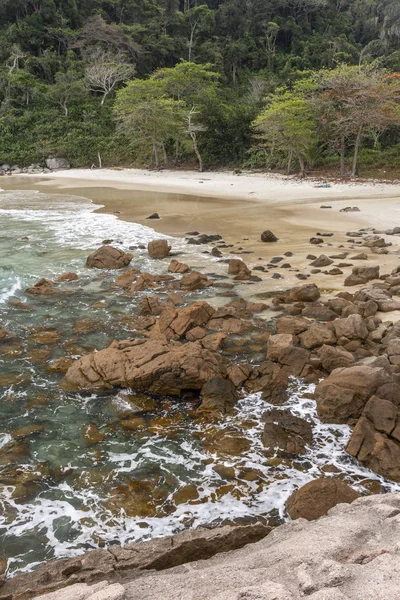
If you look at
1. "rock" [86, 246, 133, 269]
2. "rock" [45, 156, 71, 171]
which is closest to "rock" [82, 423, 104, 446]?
"rock" [86, 246, 133, 269]

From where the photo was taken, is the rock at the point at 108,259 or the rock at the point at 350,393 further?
the rock at the point at 108,259

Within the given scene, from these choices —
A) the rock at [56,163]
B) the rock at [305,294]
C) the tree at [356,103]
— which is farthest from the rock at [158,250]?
the rock at [56,163]

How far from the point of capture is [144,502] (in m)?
4.16

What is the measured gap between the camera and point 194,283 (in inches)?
401

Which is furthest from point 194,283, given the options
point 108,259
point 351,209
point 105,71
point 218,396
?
point 105,71

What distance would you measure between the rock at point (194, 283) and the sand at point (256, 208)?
51.3 inches

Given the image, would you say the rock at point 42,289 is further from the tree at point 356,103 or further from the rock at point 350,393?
the tree at point 356,103

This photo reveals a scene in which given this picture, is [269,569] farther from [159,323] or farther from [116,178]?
[116,178]

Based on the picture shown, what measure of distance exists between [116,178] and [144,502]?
37860mm

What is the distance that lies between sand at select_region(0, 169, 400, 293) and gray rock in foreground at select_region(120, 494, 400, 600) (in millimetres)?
7133

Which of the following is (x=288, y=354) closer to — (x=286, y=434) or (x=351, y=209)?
(x=286, y=434)

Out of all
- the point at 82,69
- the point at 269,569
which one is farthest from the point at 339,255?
the point at 82,69

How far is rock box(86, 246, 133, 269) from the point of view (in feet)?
39.8

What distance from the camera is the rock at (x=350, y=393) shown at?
5.16 m
